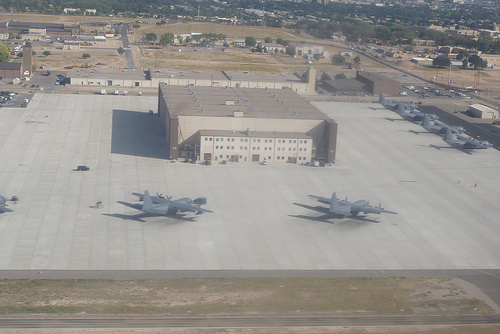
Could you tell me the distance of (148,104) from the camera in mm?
136750

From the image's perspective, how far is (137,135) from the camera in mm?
109375

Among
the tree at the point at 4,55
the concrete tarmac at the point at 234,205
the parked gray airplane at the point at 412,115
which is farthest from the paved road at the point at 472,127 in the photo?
the tree at the point at 4,55

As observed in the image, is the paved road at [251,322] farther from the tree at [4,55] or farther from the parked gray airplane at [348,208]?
the tree at [4,55]

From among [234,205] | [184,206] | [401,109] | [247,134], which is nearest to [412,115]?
[401,109]

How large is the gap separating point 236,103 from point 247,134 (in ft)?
42.6

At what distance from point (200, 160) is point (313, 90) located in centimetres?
6897

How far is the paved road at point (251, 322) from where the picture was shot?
51344 mm

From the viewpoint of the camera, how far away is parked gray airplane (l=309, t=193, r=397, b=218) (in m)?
75.4

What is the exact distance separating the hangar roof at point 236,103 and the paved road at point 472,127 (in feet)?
Result: 88.8

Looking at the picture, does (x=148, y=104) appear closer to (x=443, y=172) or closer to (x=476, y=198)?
(x=443, y=172)

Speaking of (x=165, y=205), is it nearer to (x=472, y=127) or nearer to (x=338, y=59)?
(x=472, y=127)

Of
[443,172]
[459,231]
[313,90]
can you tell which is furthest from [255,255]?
[313,90]

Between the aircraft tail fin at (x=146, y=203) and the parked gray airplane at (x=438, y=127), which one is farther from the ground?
the parked gray airplane at (x=438, y=127)

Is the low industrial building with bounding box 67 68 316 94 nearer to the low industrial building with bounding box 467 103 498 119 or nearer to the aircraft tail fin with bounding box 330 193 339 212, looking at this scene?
the low industrial building with bounding box 467 103 498 119
